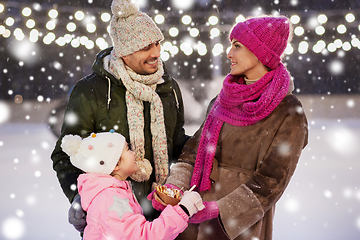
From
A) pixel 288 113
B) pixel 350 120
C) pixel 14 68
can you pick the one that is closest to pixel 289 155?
pixel 288 113

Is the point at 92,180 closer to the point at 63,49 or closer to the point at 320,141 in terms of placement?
the point at 320,141

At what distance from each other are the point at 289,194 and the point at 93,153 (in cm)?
256

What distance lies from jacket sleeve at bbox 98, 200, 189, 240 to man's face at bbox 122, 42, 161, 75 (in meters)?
0.83

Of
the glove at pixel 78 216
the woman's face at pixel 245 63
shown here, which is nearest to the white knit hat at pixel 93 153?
the glove at pixel 78 216

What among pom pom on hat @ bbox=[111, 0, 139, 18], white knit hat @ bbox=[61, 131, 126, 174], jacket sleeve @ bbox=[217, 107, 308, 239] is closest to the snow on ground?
jacket sleeve @ bbox=[217, 107, 308, 239]

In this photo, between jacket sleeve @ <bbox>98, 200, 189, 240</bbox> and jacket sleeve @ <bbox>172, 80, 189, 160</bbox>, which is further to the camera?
jacket sleeve @ <bbox>172, 80, 189, 160</bbox>

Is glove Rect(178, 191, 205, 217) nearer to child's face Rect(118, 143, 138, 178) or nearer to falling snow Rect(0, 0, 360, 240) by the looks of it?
child's face Rect(118, 143, 138, 178)

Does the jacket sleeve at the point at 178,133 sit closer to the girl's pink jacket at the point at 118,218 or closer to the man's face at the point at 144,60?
the man's face at the point at 144,60

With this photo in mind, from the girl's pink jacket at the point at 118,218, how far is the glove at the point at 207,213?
98 mm

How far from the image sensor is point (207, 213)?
1503 mm

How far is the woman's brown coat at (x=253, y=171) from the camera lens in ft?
4.98

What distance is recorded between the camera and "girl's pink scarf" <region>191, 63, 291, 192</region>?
5.15ft

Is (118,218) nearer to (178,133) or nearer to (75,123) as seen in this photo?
(75,123)

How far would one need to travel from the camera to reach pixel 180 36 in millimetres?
5707
